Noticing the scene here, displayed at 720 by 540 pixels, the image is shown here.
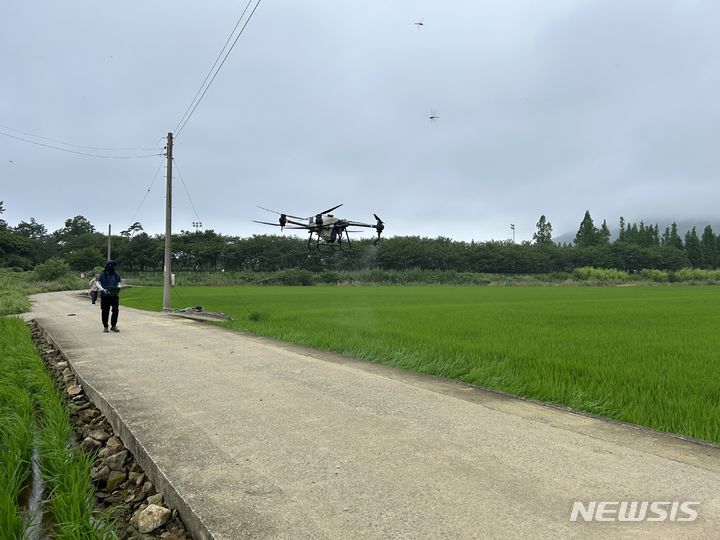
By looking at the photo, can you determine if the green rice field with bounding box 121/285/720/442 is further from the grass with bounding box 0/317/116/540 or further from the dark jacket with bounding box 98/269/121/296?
the grass with bounding box 0/317/116/540

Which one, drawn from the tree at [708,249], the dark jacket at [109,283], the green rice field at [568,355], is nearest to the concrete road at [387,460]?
the green rice field at [568,355]

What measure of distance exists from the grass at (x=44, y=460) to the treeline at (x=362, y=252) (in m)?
11.8

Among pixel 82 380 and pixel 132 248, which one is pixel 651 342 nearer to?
pixel 82 380

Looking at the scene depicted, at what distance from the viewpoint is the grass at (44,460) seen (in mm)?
3215

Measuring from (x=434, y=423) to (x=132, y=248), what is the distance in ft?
237

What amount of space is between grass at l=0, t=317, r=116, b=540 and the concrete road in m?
0.46

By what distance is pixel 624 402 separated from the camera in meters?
5.99

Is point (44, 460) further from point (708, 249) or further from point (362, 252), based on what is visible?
point (708, 249)

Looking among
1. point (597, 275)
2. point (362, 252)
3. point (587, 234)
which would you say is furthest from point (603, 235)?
point (362, 252)

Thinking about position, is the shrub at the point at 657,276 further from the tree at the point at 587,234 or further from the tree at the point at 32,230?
the tree at the point at 32,230

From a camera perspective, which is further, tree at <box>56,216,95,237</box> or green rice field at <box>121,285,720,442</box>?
tree at <box>56,216,95,237</box>

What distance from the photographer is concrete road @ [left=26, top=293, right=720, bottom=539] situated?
2877 millimetres

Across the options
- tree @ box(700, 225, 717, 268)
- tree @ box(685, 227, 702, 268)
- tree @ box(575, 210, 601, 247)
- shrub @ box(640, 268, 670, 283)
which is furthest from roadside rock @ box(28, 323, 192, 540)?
tree @ box(700, 225, 717, 268)

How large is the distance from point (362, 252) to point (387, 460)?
76.6ft
